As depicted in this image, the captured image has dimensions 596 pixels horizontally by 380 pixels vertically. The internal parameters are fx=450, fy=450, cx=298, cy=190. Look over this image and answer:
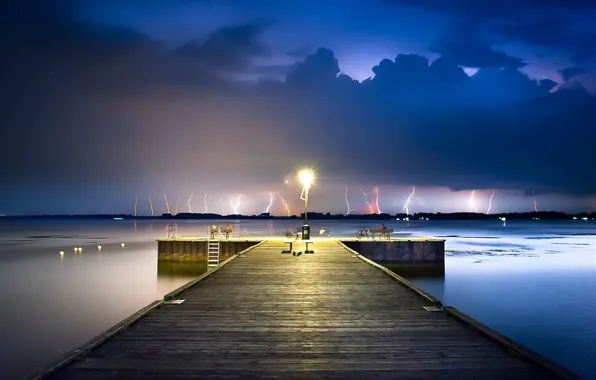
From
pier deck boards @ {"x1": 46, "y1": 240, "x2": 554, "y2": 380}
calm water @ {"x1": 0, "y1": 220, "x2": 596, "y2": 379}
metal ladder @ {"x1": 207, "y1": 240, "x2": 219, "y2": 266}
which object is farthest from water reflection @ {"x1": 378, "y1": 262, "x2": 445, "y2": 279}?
pier deck boards @ {"x1": 46, "y1": 240, "x2": 554, "y2": 380}

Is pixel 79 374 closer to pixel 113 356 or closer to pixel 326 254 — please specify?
pixel 113 356

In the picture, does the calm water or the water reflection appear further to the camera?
the water reflection

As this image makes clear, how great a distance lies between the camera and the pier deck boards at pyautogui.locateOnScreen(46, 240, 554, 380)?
17.9 feet

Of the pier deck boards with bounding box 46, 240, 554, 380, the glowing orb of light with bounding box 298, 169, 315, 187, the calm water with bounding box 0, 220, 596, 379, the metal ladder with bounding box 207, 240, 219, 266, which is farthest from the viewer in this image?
the metal ladder with bounding box 207, 240, 219, 266

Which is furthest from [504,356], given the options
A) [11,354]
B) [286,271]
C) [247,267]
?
[11,354]

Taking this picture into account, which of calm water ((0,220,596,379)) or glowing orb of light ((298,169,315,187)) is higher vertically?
glowing orb of light ((298,169,315,187))

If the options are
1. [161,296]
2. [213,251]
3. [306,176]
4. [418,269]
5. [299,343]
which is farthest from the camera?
[213,251]

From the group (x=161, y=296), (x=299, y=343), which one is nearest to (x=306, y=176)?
(x=161, y=296)

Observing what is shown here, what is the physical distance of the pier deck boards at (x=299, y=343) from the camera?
17.9 feet

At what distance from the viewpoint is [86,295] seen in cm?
2342

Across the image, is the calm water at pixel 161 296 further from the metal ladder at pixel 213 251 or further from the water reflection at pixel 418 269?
the metal ladder at pixel 213 251

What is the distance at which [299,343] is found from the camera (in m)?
6.71

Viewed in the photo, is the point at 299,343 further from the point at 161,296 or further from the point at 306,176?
the point at 306,176

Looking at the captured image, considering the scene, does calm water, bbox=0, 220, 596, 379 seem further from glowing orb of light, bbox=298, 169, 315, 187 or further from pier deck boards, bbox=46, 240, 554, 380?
glowing orb of light, bbox=298, 169, 315, 187
